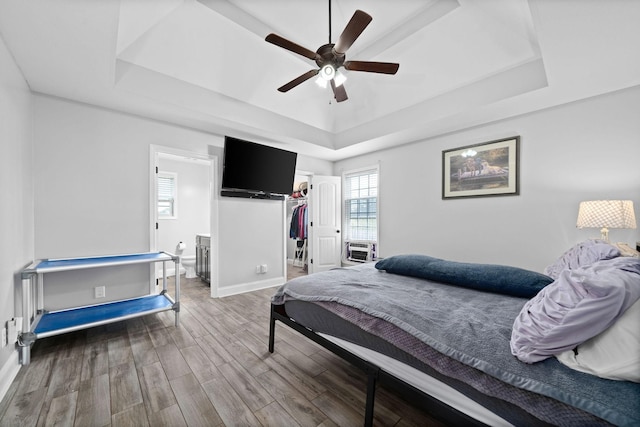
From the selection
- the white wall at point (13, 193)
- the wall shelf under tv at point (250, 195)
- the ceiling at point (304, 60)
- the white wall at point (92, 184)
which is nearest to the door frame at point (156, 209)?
the white wall at point (92, 184)

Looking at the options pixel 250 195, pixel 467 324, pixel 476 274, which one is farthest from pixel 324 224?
pixel 467 324

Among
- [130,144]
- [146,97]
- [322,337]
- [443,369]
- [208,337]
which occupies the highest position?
[146,97]

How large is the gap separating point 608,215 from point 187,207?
6.09 m

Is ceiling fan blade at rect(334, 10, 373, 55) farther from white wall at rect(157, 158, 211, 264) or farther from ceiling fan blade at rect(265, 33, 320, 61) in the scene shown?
white wall at rect(157, 158, 211, 264)

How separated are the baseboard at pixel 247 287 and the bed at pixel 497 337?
230cm

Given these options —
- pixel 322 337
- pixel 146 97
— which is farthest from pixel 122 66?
pixel 322 337

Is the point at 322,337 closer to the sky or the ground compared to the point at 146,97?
closer to the ground

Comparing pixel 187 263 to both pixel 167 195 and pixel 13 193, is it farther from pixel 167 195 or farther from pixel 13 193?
pixel 13 193

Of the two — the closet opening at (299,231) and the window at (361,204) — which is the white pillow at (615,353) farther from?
the closet opening at (299,231)

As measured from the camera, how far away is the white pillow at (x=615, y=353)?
0.82 meters

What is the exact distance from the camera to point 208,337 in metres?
2.53

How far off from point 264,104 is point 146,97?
1391 millimetres

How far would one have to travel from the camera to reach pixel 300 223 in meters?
5.72

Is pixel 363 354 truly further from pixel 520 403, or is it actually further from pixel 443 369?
pixel 520 403
